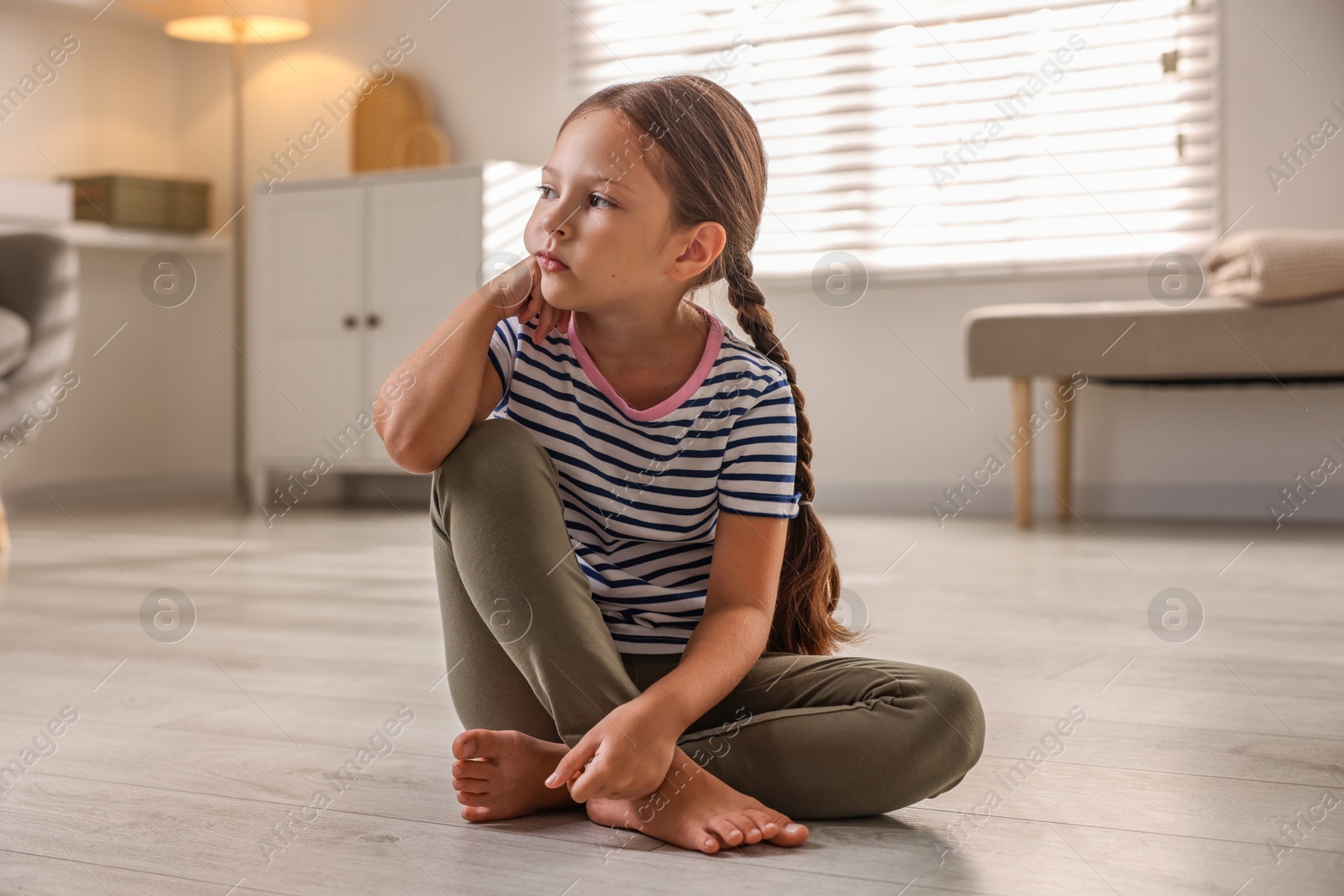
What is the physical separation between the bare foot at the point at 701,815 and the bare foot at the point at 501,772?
6 centimetres

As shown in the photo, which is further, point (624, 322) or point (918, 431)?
point (918, 431)

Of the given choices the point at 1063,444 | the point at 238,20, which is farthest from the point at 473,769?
the point at 238,20

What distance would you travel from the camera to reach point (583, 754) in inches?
29.4

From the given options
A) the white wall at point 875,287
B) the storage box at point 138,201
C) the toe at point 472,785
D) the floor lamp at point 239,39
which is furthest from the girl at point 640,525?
the storage box at point 138,201

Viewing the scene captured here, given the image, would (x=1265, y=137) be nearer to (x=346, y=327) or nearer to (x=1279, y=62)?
(x=1279, y=62)

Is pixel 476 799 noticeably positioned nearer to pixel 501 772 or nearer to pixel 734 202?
pixel 501 772

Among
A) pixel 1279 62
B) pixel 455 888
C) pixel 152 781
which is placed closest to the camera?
pixel 455 888

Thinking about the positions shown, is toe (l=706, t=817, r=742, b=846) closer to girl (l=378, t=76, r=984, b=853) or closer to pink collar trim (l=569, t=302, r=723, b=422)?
girl (l=378, t=76, r=984, b=853)

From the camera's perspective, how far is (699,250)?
2.89 ft

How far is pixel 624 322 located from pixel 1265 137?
8.59ft

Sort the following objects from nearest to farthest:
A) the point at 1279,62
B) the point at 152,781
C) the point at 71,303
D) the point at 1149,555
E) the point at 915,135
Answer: the point at 152,781, the point at 1149,555, the point at 71,303, the point at 1279,62, the point at 915,135

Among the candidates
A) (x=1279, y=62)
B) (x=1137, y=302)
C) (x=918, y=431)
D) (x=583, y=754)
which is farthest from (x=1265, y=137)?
(x=583, y=754)

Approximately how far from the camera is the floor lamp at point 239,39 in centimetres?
376

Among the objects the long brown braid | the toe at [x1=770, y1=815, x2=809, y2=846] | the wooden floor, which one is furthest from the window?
the toe at [x1=770, y1=815, x2=809, y2=846]
